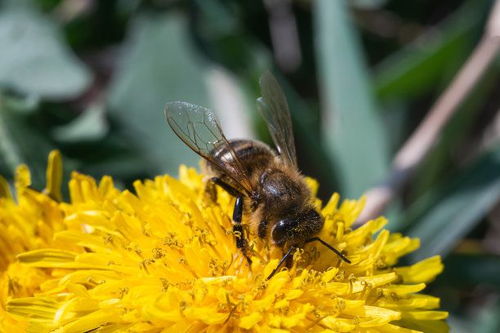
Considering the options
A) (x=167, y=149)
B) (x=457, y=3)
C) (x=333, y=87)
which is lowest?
(x=167, y=149)

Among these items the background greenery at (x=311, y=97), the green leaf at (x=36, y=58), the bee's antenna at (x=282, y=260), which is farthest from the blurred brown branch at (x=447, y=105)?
the green leaf at (x=36, y=58)

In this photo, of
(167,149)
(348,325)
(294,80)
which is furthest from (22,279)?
(294,80)

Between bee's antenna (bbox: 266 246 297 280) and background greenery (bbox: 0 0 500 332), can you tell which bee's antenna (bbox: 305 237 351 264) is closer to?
bee's antenna (bbox: 266 246 297 280)

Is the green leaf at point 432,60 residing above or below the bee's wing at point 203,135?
above

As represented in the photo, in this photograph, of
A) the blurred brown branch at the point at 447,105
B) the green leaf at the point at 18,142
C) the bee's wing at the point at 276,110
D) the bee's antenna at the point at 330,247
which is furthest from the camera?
the blurred brown branch at the point at 447,105

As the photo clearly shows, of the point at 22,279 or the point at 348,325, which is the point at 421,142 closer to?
the point at 348,325

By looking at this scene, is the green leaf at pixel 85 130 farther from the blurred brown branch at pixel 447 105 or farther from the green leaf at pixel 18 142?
the blurred brown branch at pixel 447 105

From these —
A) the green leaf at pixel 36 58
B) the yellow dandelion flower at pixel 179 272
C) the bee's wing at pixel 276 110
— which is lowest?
the yellow dandelion flower at pixel 179 272
